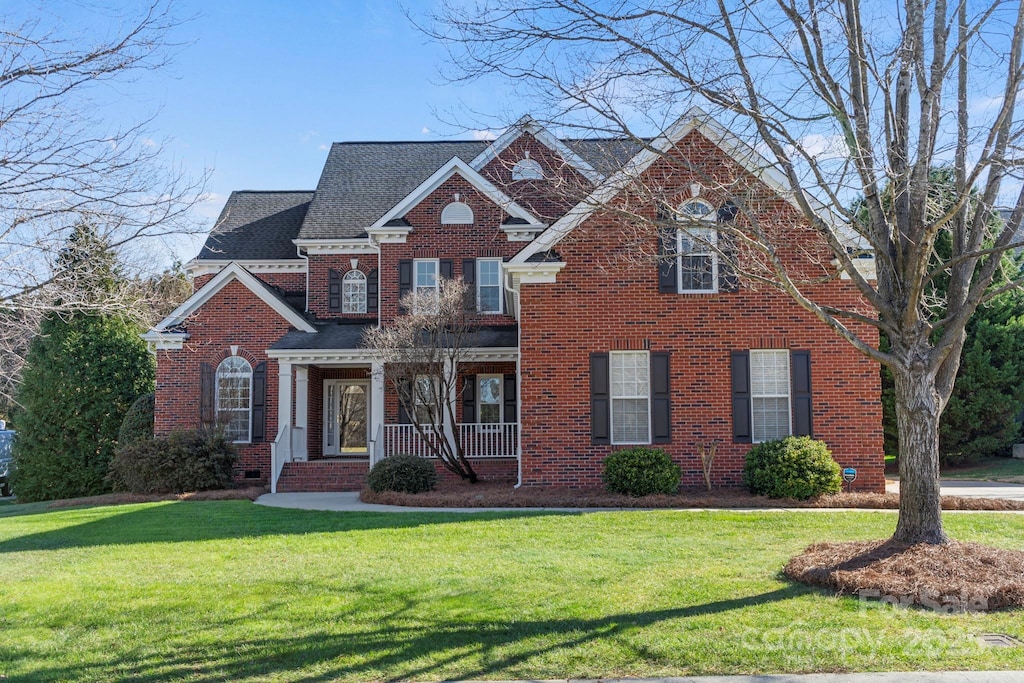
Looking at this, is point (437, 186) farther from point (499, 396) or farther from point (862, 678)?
point (862, 678)

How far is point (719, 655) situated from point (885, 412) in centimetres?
2027

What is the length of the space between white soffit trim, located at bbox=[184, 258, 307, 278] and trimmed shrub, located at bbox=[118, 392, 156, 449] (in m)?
3.73

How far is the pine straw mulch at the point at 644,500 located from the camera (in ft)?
44.8

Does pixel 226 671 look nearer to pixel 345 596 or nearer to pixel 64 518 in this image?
pixel 345 596

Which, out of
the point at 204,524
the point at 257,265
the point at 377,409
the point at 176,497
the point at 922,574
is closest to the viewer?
the point at 922,574

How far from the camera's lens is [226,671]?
5691 millimetres

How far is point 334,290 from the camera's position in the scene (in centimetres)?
Answer: 2175

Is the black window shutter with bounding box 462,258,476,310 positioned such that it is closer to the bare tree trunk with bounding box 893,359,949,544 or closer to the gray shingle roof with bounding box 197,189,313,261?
the gray shingle roof with bounding box 197,189,313,261

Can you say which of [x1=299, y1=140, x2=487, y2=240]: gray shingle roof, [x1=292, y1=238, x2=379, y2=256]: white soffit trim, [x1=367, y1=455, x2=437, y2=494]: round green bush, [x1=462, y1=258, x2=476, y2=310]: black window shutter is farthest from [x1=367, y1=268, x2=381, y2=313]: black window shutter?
[x1=367, y1=455, x2=437, y2=494]: round green bush

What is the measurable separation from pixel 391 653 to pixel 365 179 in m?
19.7

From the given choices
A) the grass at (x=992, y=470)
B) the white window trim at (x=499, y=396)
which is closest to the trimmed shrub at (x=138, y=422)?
the white window trim at (x=499, y=396)

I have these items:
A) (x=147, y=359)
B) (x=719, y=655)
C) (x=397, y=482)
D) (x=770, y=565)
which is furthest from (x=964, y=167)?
(x=147, y=359)

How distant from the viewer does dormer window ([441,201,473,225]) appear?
2083 cm

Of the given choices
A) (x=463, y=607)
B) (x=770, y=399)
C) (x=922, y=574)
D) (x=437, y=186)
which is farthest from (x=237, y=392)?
(x=922, y=574)
